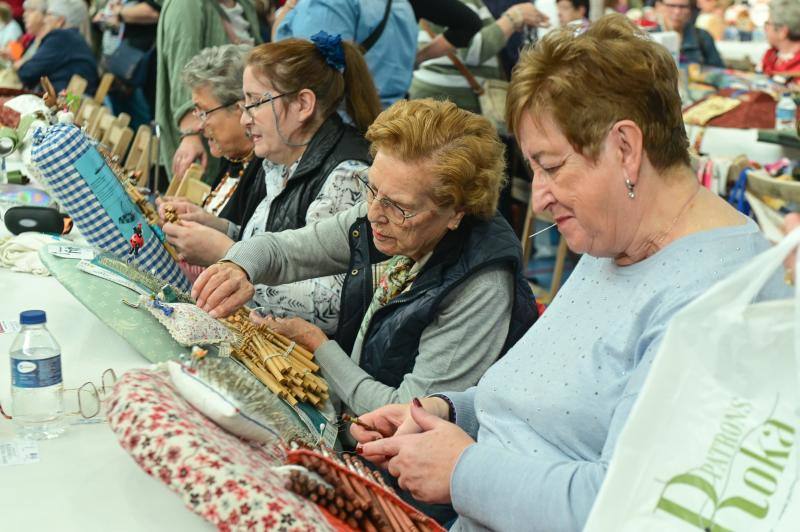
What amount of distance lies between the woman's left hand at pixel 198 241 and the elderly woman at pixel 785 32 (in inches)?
189

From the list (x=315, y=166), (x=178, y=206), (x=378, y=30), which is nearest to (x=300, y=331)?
(x=315, y=166)

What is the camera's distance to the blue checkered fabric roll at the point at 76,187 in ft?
8.59

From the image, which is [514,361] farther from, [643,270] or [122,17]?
[122,17]

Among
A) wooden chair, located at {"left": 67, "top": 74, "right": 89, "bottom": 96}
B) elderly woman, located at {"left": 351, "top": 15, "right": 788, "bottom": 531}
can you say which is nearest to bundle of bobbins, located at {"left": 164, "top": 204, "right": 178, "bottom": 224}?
elderly woman, located at {"left": 351, "top": 15, "right": 788, "bottom": 531}

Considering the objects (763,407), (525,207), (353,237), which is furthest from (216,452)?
(525,207)

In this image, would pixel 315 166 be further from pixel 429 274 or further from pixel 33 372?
pixel 33 372

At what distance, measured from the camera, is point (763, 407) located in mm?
1145

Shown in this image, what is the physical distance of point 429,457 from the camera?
1.64 m

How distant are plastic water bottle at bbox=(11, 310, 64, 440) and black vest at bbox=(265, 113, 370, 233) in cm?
125

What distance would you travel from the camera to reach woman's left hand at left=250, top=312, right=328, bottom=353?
8.02 feet

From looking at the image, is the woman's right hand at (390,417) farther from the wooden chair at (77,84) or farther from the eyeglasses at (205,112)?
the wooden chair at (77,84)

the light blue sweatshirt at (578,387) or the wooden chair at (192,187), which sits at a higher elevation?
the light blue sweatshirt at (578,387)

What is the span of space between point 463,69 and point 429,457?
4104 mm

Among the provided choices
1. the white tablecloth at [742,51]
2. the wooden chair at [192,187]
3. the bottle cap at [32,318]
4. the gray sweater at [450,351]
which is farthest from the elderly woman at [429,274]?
the white tablecloth at [742,51]
